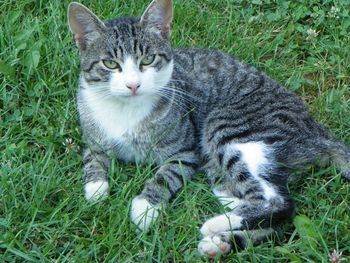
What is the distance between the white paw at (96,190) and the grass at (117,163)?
52mm

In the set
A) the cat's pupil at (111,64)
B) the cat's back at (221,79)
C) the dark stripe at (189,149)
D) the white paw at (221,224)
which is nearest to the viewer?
the white paw at (221,224)

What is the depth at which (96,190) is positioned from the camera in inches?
154

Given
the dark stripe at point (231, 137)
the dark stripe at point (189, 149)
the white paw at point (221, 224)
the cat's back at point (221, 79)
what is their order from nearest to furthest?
1. the white paw at point (221, 224)
2. the dark stripe at point (231, 137)
3. the dark stripe at point (189, 149)
4. the cat's back at point (221, 79)

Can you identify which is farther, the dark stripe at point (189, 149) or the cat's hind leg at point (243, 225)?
the dark stripe at point (189, 149)

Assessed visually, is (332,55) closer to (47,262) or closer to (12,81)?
(12,81)

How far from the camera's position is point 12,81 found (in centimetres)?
466

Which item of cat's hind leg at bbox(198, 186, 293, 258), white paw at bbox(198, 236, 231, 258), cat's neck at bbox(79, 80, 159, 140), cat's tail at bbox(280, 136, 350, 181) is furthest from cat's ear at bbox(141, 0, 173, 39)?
white paw at bbox(198, 236, 231, 258)

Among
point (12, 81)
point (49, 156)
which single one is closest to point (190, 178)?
point (49, 156)

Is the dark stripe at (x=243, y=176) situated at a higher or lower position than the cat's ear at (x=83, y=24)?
lower

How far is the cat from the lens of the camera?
389 centimetres

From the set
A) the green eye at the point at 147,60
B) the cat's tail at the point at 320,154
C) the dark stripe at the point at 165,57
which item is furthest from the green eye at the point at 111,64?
the cat's tail at the point at 320,154

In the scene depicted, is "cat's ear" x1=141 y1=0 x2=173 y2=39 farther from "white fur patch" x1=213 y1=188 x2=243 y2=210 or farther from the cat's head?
"white fur patch" x1=213 y1=188 x2=243 y2=210

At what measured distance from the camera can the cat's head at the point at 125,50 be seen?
3932mm

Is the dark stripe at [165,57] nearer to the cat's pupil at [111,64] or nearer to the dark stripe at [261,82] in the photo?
the cat's pupil at [111,64]
